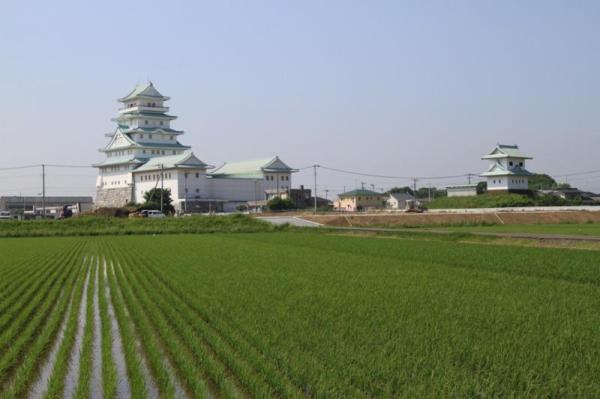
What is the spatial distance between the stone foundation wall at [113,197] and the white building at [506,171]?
4064cm

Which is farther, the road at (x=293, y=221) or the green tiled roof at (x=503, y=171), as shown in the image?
the green tiled roof at (x=503, y=171)

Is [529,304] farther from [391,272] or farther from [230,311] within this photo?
[391,272]

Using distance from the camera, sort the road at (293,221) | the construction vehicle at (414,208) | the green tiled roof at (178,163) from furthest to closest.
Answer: the green tiled roof at (178,163)
the construction vehicle at (414,208)
the road at (293,221)

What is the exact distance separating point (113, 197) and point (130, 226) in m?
36.8

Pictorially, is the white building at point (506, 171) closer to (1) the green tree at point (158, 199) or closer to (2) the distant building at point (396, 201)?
(2) the distant building at point (396, 201)

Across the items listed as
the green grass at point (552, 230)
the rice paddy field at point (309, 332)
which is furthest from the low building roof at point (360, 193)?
the rice paddy field at point (309, 332)

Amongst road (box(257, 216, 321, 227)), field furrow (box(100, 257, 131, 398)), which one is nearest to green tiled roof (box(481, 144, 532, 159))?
road (box(257, 216, 321, 227))

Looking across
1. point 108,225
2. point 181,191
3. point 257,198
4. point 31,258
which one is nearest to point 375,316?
point 31,258

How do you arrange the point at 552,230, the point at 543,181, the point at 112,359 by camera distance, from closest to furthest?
the point at 112,359, the point at 552,230, the point at 543,181

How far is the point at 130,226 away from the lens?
47.9 metres

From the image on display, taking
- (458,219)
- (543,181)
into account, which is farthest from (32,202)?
(458,219)

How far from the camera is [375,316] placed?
32.0 feet

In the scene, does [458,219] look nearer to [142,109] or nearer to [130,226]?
[130,226]

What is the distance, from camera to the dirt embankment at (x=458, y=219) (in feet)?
154
